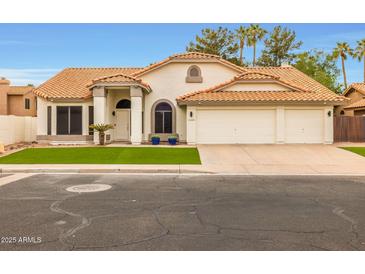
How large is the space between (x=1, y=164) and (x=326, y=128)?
60.9ft

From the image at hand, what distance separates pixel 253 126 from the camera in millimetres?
23125

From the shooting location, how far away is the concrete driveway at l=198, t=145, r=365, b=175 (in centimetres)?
1388

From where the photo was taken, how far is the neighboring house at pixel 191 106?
2291 centimetres

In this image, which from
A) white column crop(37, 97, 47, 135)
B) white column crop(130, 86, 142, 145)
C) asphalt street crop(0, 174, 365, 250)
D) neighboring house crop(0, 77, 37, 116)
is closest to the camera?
asphalt street crop(0, 174, 365, 250)

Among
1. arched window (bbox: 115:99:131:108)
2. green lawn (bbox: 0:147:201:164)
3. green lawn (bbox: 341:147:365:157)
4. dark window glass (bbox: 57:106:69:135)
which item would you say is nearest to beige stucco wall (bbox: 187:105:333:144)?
green lawn (bbox: 341:147:365:157)

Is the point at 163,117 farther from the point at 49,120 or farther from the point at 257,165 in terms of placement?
the point at 257,165

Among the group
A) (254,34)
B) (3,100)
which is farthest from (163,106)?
(254,34)

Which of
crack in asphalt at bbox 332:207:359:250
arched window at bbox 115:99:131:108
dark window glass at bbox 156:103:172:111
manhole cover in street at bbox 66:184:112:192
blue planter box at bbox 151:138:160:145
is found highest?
arched window at bbox 115:99:131:108

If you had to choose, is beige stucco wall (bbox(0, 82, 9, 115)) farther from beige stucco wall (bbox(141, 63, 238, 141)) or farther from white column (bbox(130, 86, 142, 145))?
white column (bbox(130, 86, 142, 145))

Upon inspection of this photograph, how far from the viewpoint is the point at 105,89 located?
77.0ft

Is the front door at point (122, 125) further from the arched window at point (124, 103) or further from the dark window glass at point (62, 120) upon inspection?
the dark window glass at point (62, 120)

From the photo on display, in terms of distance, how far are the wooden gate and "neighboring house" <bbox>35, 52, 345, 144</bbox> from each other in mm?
2540

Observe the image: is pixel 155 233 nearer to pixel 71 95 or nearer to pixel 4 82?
pixel 71 95

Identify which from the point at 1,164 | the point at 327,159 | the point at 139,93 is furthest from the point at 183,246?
the point at 139,93
